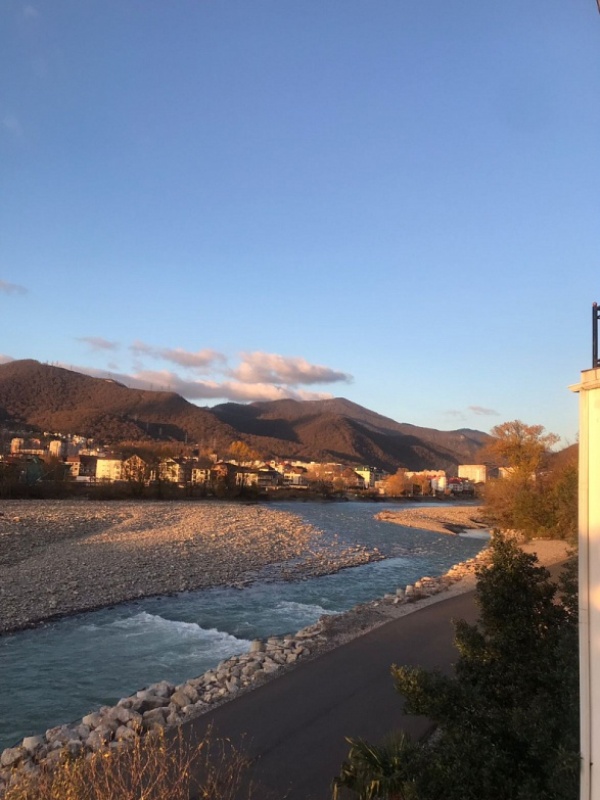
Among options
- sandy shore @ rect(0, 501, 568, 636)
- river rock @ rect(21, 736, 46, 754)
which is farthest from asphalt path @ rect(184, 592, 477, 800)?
sandy shore @ rect(0, 501, 568, 636)

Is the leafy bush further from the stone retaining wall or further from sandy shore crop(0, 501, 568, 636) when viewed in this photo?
sandy shore crop(0, 501, 568, 636)

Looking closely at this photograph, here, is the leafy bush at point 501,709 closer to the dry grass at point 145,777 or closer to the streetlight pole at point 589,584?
the streetlight pole at point 589,584

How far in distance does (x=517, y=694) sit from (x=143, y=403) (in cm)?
17567

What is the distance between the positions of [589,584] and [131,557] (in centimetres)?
2085

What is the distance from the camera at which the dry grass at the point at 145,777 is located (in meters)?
3.43

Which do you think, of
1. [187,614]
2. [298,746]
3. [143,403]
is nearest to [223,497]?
[187,614]

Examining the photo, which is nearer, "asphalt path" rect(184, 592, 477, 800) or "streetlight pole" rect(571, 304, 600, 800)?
"streetlight pole" rect(571, 304, 600, 800)

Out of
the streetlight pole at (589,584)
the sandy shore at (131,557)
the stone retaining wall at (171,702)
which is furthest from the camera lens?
the sandy shore at (131,557)

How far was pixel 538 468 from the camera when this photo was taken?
120 feet

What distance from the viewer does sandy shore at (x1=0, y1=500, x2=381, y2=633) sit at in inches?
603

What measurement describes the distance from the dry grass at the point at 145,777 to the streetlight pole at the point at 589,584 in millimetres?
2183

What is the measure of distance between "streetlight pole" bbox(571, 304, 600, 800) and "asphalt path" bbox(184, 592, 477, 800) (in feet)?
8.41

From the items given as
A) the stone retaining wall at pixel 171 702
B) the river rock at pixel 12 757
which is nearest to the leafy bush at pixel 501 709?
the stone retaining wall at pixel 171 702

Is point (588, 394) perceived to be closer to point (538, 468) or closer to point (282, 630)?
point (282, 630)
